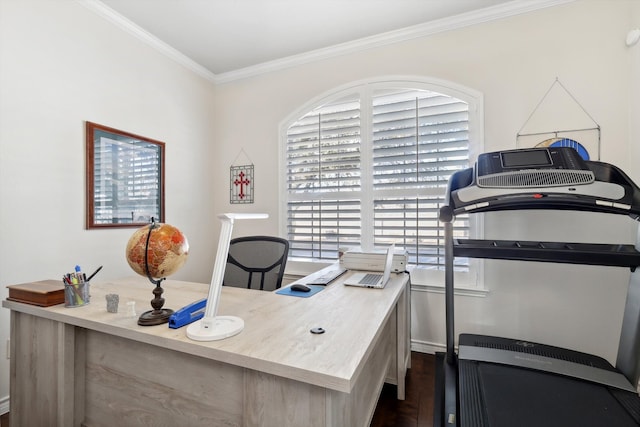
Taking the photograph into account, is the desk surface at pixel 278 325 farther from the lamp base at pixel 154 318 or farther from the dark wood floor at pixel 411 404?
the dark wood floor at pixel 411 404

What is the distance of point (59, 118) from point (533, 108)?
342 centimetres

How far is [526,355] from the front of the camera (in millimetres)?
1724

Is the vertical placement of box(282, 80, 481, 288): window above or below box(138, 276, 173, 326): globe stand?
above

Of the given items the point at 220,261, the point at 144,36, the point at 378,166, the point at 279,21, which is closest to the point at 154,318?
the point at 220,261

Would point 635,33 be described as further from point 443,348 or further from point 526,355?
point 443,348

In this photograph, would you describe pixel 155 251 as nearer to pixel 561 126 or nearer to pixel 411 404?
pixel 411 404

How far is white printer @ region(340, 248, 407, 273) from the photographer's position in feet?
6.77

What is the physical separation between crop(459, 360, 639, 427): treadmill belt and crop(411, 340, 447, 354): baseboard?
0.86 metres

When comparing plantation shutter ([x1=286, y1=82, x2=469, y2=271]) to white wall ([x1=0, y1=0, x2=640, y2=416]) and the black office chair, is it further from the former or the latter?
the black office chair

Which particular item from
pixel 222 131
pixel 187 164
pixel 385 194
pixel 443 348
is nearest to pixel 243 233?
pixel 187 164

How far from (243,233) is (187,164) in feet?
3.10

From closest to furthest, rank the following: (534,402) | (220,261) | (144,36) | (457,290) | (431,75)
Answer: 1. (220,261)
2. (534,402)
3. (457,290)
4. (431,75)
5. (144,36)

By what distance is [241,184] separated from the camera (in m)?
3.25

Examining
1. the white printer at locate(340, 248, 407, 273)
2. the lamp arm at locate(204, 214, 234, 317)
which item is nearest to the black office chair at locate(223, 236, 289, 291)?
the white printer at locate(340, 248, 407, 273)
